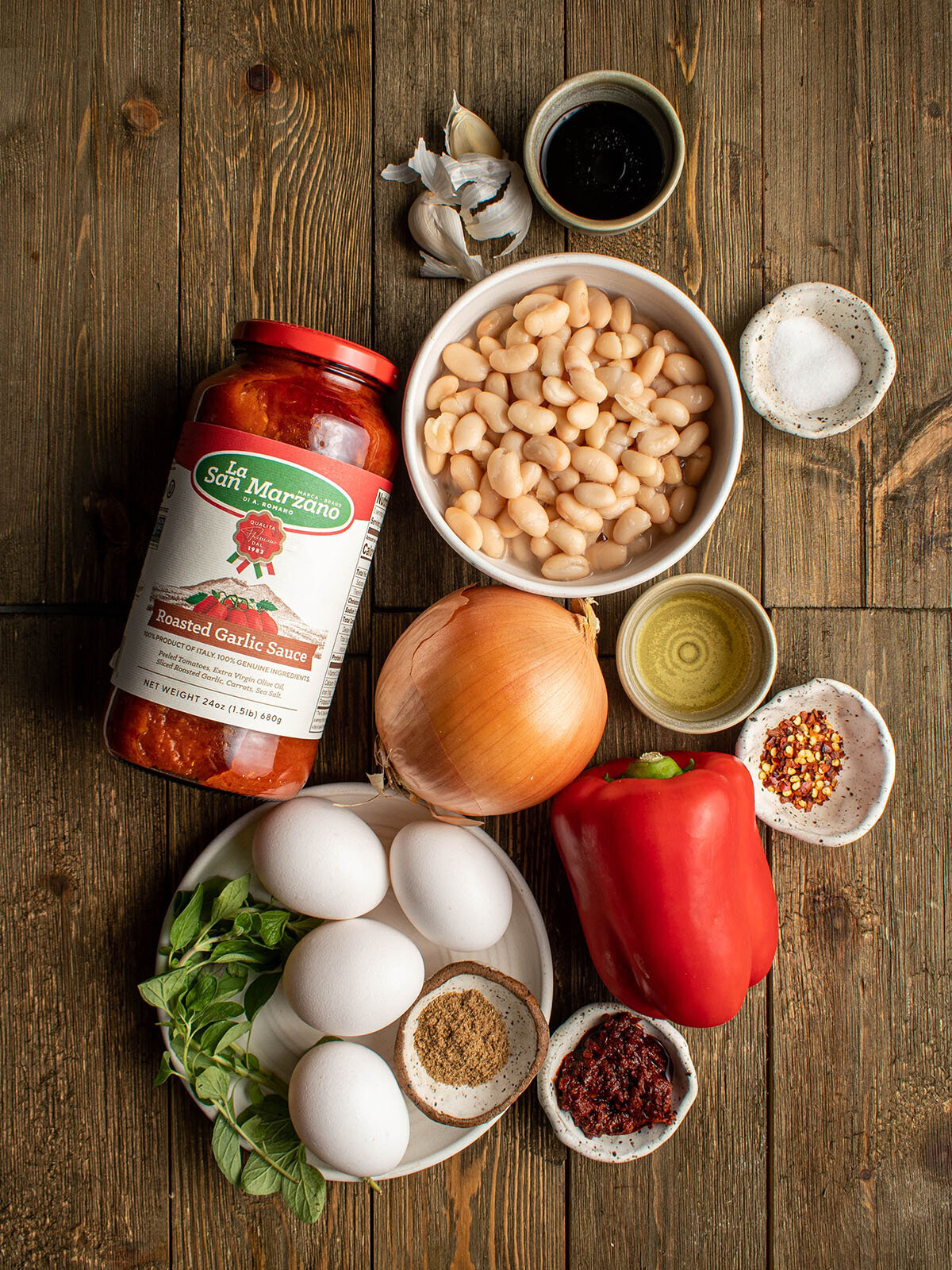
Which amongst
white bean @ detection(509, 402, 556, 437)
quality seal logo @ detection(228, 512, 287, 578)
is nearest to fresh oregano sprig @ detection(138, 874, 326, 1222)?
quality seal logo @ detection(228, 512, 287, 578)

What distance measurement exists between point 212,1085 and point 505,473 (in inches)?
29.8

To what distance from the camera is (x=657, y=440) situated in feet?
2.93

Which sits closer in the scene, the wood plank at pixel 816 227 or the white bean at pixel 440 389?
the white bean at pixel 440 389

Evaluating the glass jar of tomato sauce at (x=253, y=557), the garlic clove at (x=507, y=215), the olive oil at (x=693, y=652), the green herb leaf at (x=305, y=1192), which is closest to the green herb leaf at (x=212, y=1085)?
the green herb leaf at (x=305, y=1192)

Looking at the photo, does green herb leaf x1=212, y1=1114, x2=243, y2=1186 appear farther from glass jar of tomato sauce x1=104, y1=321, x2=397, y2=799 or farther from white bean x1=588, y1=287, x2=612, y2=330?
white bean x1=588, y1=287, x2=612, y2=330

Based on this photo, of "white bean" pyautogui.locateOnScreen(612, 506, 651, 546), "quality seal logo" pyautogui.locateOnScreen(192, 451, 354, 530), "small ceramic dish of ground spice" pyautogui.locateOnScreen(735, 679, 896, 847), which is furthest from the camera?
"small ceramic dish of ground spice" pyautogui.locateOnScreen(735, 679, 896, 847)

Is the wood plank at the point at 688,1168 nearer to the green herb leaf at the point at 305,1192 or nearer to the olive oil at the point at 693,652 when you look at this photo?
the olive oil at the point at 693,652

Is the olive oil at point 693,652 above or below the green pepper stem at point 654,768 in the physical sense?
above

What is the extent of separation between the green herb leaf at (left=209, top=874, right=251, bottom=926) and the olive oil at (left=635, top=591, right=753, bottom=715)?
1.75 ft

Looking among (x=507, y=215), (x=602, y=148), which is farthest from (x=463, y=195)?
(x=602, y=148)

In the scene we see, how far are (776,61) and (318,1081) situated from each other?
134 centimetres

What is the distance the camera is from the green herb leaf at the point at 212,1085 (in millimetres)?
912

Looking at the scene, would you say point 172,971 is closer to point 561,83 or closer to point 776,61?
point 561,83

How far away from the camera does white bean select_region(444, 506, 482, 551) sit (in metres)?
0.88
